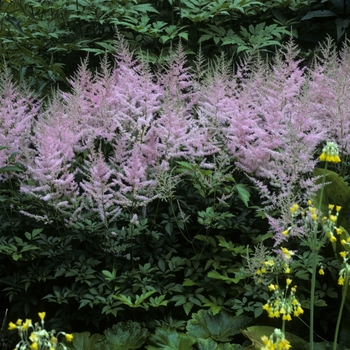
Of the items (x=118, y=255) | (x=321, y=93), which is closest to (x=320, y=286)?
(x=118, y=255)

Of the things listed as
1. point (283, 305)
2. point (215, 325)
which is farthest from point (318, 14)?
point (283, 305)

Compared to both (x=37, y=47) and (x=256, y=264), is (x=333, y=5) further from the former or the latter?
(x=256, y=264)

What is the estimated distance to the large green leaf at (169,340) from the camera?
2719 mm

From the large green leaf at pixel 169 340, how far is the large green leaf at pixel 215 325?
0.28 feet

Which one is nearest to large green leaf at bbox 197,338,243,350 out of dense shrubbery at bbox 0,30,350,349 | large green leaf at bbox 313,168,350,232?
dense shrubbery at bbox 0,30,350,349

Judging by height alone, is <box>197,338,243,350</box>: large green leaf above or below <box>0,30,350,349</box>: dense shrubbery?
below

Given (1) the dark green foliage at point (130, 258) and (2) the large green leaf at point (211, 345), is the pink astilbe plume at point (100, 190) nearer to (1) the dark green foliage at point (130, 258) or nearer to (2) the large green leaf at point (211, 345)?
(1) the dark green foliage at point (130, 258)

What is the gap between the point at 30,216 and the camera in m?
3.23

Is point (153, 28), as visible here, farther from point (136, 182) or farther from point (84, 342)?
point (84, 342)

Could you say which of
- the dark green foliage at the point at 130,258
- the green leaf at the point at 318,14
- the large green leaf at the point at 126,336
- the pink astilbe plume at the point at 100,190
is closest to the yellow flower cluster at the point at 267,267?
the dark green foliage at the point at 130,258

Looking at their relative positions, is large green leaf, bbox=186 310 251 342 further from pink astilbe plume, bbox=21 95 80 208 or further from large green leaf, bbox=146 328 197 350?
pink astilbe plume, bbox=21 95 80 208

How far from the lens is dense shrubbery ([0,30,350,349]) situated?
9.66ft

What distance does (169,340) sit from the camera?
2.77m

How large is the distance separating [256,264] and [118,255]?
32.0 inches
